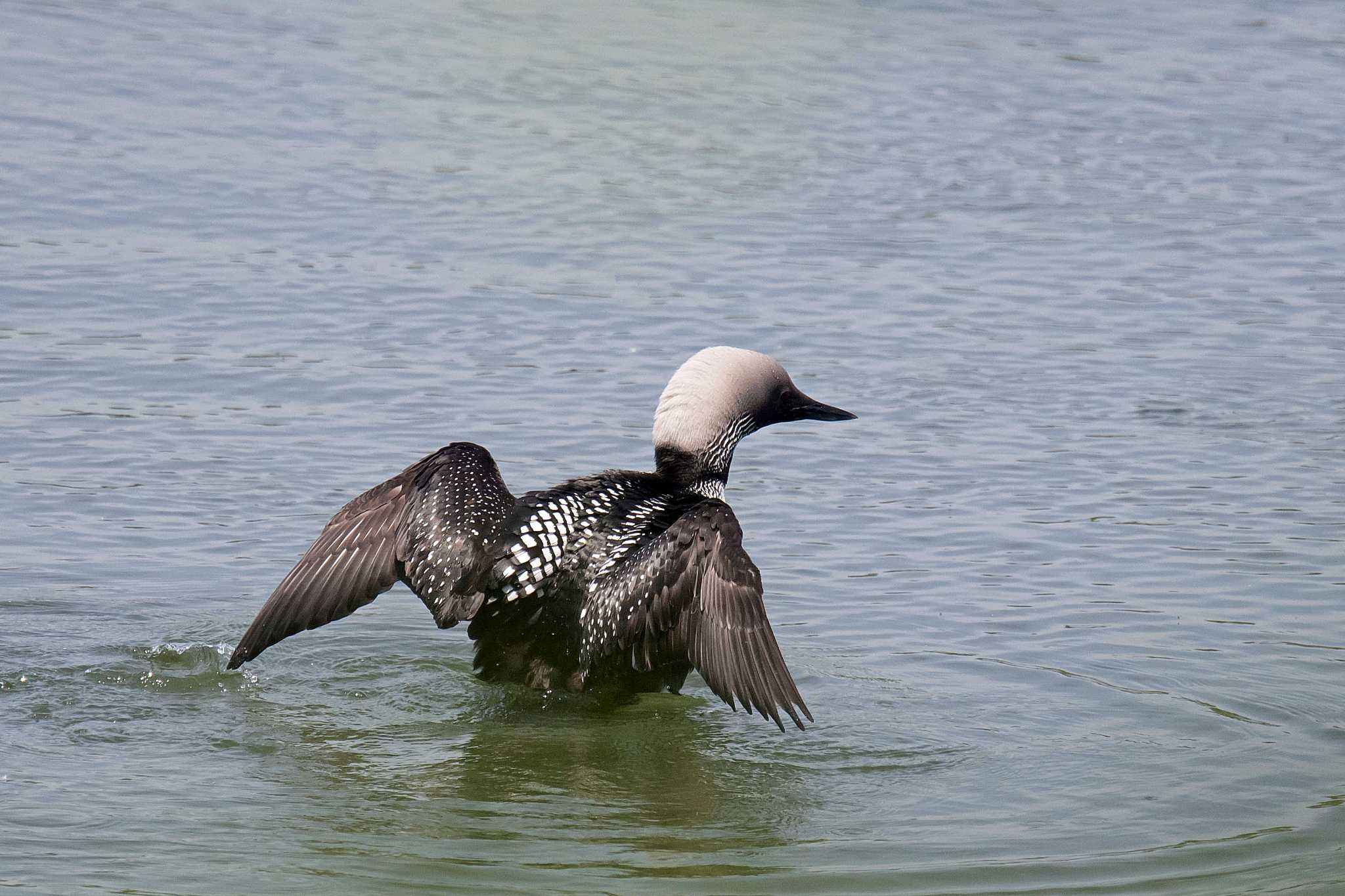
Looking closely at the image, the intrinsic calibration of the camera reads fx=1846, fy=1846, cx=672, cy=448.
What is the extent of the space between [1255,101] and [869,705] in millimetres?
9643

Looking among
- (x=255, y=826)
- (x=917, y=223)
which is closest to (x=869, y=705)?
(x=255, y=826)

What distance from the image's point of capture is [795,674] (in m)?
5.36

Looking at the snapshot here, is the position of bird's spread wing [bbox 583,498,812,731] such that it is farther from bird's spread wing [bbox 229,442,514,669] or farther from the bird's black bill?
the bird's black bill

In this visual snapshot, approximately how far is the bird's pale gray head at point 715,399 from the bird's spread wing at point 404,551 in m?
0.52

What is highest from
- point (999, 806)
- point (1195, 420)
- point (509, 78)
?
point (509, 78)

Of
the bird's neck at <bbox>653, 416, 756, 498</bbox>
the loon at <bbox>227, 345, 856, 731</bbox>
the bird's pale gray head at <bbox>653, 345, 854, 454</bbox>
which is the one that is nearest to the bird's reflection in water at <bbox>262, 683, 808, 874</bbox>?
the loon at <bbox>227, 345, 856, 731</bbox>

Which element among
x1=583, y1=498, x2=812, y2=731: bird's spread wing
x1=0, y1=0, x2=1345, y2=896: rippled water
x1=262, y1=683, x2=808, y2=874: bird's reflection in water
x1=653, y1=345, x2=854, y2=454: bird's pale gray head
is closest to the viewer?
x1=262, y1=683, x2=808, y2=874: bird's reflection in water

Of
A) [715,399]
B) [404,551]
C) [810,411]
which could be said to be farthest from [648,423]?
[404,551]

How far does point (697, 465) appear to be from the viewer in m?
5.37

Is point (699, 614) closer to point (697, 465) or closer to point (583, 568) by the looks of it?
point (583, 568)

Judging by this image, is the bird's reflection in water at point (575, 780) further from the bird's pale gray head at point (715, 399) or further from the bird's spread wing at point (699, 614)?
the bird's pale gray head at point (715, 399)

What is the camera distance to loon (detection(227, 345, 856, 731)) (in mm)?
4703

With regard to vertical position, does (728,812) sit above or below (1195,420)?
below

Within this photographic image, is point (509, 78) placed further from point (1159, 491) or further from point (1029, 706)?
point (1029, 706)
